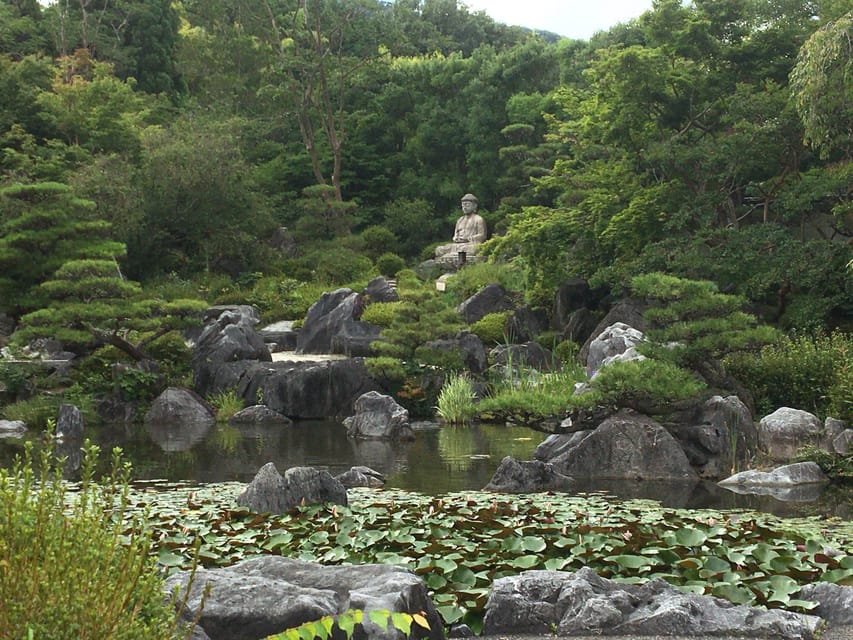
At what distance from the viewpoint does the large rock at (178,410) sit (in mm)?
15453

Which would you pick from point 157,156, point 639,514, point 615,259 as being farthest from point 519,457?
point 157,156

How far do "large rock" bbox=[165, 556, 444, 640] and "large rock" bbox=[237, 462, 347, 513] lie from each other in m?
2.76

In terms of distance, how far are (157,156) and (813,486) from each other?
1980 centimetres

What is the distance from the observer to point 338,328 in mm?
18953

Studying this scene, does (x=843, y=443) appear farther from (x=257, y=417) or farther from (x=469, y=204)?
(x=469, y=204)

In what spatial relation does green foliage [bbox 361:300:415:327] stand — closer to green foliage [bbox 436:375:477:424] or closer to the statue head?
green foliage [bbox 436:375:477:424]

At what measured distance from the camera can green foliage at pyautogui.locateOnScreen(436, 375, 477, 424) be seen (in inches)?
579

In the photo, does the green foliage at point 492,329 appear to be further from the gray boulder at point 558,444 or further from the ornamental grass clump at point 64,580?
the ornamental grass clump at point 64,580

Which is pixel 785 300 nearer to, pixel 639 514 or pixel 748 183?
pixel 748 183

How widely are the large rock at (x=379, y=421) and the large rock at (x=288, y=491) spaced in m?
5.92

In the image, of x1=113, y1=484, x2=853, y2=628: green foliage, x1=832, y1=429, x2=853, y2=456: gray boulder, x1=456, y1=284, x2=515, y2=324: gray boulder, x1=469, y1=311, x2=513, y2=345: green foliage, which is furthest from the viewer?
x1=456, y1=284, x2=515, y2=324: gray boulder

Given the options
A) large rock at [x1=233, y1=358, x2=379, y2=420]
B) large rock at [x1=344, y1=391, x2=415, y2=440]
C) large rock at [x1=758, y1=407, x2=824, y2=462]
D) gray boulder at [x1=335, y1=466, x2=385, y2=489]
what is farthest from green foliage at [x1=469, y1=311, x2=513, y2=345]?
gray boulder at [x1=335, y1=466, x2=385, y2=489]

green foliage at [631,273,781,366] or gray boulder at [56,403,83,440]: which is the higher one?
green foliage at [631,273,781,366]

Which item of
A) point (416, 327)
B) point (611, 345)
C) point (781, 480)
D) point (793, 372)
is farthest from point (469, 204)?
point (781, 480)
